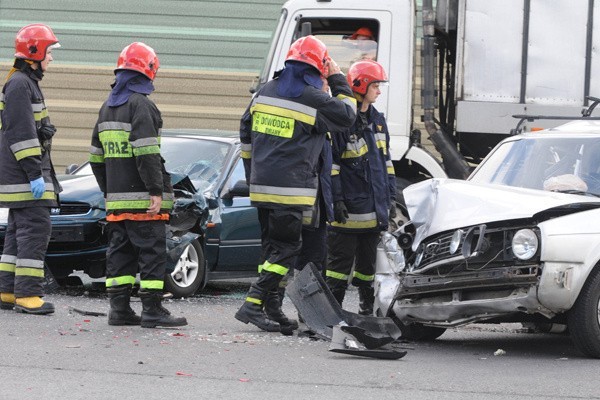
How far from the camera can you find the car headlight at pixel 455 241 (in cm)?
787

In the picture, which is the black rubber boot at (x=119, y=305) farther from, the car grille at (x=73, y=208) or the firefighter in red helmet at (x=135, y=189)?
the car grille at (x=73, y=208)

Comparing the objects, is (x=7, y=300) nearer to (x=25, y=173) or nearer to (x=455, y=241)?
(x=25, y=173)

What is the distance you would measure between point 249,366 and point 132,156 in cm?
207

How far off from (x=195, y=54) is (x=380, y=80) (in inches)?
387

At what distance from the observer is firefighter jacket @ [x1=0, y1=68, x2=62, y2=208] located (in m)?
9.15

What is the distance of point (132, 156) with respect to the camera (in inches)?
343

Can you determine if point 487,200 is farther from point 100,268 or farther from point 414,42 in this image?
point 414,42

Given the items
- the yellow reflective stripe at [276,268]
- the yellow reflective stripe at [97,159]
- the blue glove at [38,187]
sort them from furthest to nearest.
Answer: the blue glove at [38,187] < the yellow reflective stripe at [97,159] < the yellow reflective stripe at [276,268]

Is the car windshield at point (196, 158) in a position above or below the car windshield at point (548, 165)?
below

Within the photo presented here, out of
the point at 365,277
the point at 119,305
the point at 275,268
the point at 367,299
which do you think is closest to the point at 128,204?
the point at 119,305

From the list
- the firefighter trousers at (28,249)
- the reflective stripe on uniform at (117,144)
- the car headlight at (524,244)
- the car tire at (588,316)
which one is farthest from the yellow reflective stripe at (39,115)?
the car tire at (588,316)

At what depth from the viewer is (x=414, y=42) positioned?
1253 centimetres

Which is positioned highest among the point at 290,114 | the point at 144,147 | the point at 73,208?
the point at 290,114

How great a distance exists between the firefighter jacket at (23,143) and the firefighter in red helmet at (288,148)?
1.57 meters
